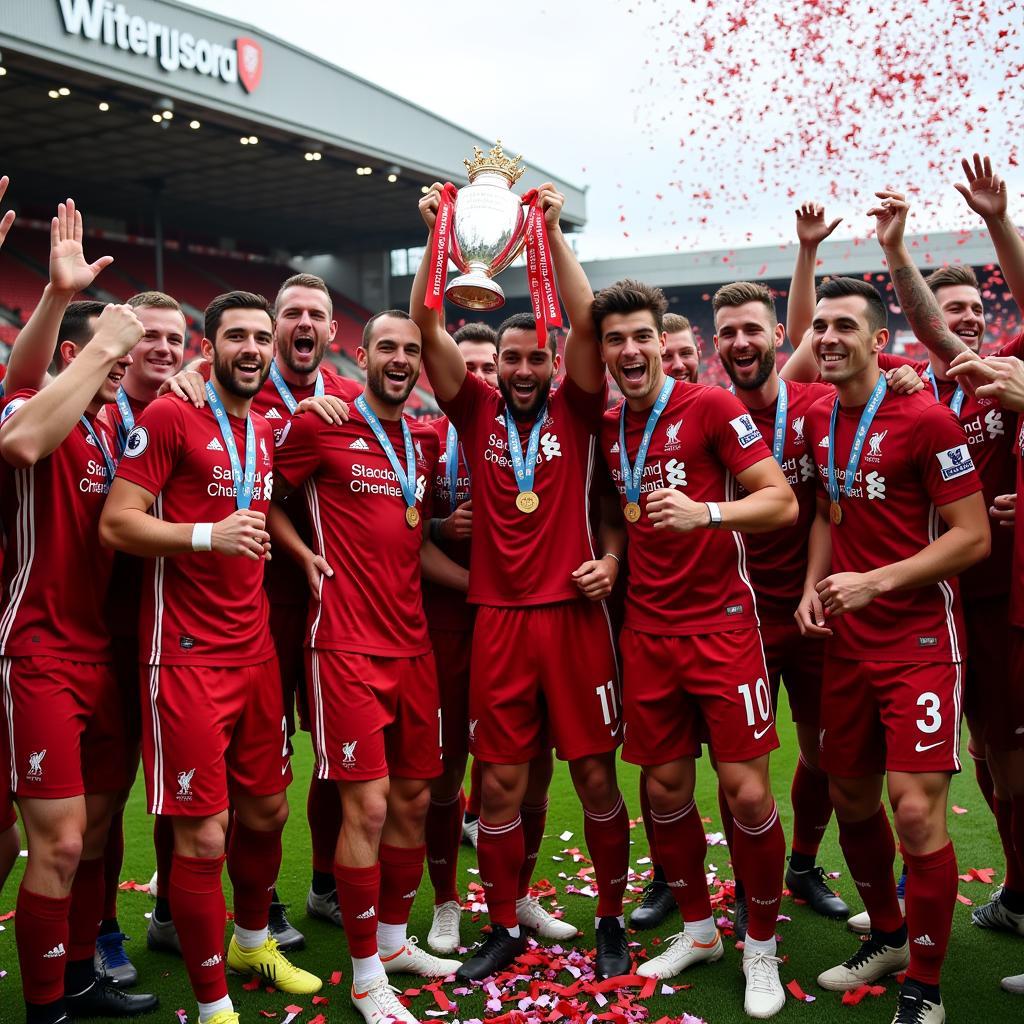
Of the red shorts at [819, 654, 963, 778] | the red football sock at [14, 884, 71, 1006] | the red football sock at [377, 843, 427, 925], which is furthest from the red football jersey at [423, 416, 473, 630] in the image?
the red football sock at [14, 884, 71, 1006]

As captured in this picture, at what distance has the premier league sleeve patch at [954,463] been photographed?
3.67 m

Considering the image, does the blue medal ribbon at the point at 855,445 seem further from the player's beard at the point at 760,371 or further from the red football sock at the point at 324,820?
the red football sock at the point at 324,820

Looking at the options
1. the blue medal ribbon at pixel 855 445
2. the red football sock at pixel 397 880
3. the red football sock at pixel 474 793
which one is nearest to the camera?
the blue medal ribbon at pixel 855 445

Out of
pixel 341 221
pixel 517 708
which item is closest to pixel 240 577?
pixel 517 708

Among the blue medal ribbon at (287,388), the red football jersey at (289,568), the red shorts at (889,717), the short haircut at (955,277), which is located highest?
the short haircut at (955,277)

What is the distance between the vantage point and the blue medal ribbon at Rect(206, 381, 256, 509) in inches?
150

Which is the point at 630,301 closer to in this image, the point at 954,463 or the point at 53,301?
the point at 954,463

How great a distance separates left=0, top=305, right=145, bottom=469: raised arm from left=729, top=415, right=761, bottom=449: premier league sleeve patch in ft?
7.48

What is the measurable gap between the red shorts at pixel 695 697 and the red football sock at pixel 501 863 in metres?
0.59

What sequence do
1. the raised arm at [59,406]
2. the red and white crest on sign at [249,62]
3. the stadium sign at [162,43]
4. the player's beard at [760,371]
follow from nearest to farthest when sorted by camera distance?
1. the raised arm at [59,406]
2. the player's beard at [760,371]
3. the stadium sign at [162,43]
4. the red and white crest on sign at [249,62]

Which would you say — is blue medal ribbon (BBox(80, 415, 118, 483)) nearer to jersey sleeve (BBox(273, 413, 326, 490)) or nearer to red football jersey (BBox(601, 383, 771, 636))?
jersey sleeve (BBox(273, 413, 326, 490))

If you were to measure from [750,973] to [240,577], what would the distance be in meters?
2.44

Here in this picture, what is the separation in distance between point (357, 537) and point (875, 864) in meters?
2.41

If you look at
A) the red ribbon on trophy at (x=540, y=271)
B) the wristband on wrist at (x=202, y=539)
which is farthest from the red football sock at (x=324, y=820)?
the red ribbon on trophy at (x=540, y=271)
